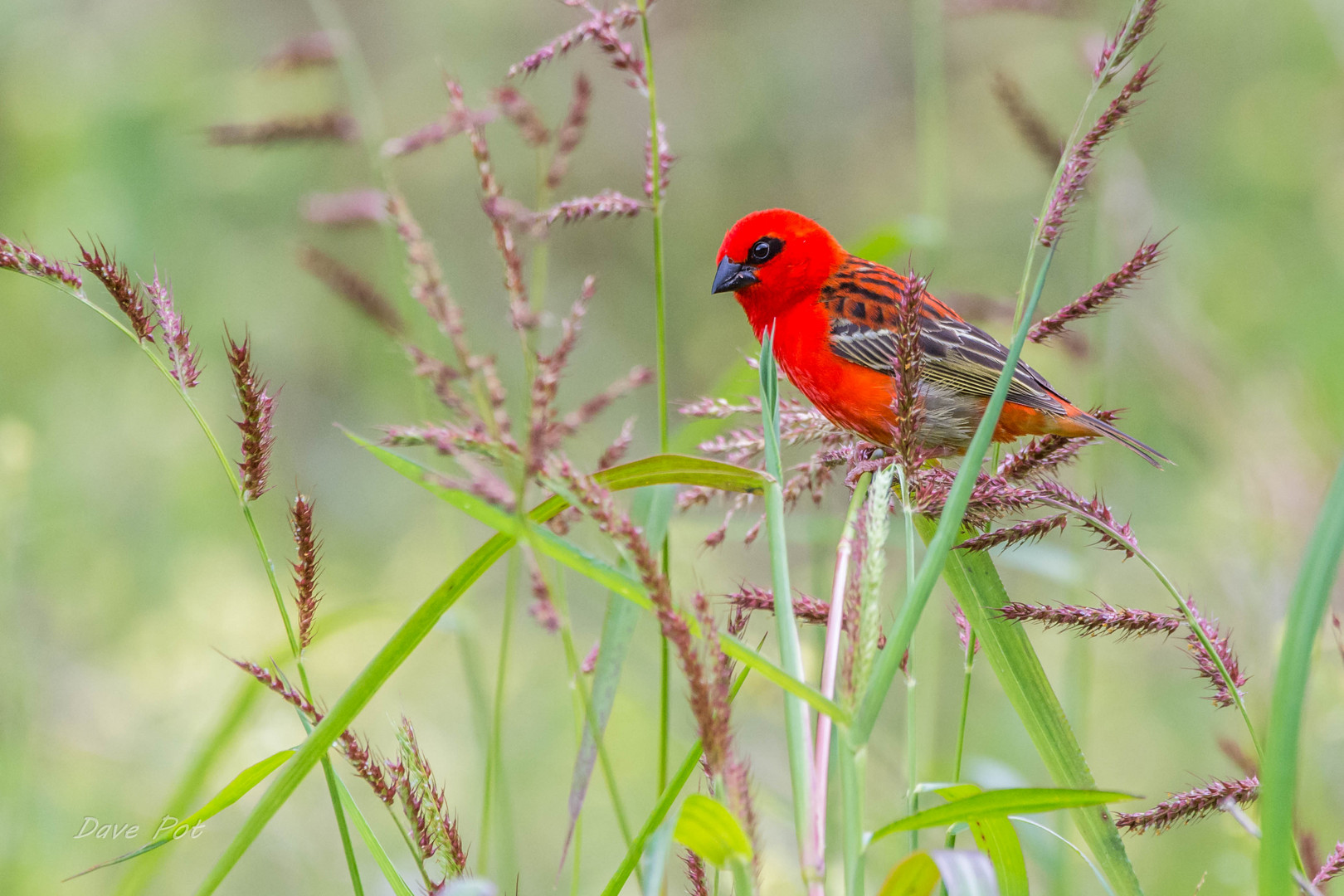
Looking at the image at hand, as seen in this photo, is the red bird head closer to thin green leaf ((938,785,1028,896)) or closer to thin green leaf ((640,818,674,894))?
thin green leaf ((938,785,1028,896))

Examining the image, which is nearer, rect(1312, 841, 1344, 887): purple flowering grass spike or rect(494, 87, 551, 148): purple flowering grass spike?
rect(1312, 841, 1344, 887): purple flowering grass spike

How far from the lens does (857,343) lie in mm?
3344

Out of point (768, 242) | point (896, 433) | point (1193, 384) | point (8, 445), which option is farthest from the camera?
point (1193, 384)

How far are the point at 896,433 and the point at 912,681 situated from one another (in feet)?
1.13

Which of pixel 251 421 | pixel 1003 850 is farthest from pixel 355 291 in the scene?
pixel 1003 850

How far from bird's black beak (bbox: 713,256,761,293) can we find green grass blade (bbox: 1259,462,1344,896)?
2731 mm

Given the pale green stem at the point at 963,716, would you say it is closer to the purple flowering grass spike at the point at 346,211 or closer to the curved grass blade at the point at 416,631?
the curved grass blade at the point at 416,631

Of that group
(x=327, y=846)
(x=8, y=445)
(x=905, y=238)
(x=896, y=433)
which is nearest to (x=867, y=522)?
(x=896, y=433)

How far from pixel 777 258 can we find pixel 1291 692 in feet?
9.32

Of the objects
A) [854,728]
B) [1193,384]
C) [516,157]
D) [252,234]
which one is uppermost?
[516,157]

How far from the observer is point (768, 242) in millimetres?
3662

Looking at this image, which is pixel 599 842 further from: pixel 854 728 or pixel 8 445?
pixel 854 728

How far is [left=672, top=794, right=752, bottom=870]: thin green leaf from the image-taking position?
1127 mm

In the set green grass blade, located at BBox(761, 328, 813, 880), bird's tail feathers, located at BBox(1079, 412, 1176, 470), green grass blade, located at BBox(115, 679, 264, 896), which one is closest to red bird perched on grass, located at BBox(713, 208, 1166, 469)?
bird's tail feathers, located at BBox(1079, 412, 1176, 470)
